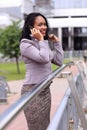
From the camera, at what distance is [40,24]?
14.2 ft

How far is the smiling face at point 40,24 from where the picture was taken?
4316 mm

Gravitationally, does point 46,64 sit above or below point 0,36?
above

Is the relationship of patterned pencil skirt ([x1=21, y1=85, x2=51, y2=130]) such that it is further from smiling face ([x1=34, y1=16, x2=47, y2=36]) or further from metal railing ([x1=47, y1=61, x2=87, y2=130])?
smiling face ([x1=34, y1=16, x2=47, y2=36])

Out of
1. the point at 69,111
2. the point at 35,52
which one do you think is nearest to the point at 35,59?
the point at 35,52

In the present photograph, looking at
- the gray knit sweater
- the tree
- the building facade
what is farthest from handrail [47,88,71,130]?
the building facade

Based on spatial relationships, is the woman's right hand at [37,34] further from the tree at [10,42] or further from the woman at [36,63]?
the tree at [10,42]

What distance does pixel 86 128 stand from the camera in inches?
173

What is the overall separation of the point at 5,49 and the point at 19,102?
25.8 metres

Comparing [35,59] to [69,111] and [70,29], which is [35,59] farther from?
[70,29]

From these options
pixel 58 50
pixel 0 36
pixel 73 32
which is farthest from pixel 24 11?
pixel 58 50

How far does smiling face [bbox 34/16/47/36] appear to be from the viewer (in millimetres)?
4316

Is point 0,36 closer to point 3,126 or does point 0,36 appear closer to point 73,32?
point 3,126

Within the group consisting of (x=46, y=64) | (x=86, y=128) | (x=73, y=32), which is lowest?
(x=73, y=32)

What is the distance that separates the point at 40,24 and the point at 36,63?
36cm
